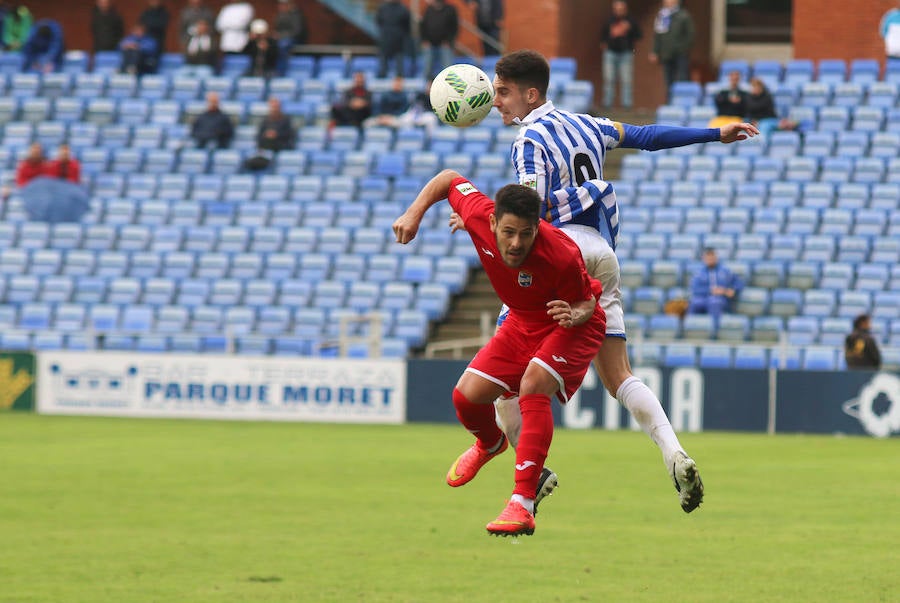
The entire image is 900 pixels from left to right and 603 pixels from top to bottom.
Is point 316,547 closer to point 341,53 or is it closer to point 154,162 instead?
point 154,162

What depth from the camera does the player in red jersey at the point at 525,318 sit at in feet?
21.5

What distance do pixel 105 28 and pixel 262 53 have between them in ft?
11.0

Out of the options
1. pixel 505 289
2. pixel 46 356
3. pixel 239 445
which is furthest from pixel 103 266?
pixel 505 289

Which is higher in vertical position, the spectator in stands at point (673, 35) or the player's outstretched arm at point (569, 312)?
the spectator in stands at point (673, 35)

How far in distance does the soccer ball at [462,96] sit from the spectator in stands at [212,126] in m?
18.2

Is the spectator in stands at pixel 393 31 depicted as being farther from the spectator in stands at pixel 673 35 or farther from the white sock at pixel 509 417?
the white sock at pixel 509 417

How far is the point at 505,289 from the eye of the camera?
704cm

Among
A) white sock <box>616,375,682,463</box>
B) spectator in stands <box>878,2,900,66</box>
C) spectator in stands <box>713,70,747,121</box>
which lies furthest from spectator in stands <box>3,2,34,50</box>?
white sock <box>616,375,682,463</box>

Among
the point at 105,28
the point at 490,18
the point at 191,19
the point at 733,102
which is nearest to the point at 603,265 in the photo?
the point at 733,102

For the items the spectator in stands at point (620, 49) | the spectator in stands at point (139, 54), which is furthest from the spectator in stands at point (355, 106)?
the spectator in stands at point (139, 54)

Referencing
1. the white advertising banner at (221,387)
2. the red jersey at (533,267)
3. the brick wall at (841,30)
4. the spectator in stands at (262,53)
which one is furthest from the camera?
the spectator in stands at (262,53)

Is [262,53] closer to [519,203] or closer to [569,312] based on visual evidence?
[569,312]

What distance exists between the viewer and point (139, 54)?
2689 cm

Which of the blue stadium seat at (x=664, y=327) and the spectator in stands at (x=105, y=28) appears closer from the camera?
the blue stadium seat at (x=664, y=327)
